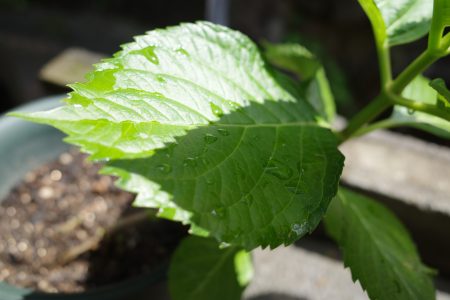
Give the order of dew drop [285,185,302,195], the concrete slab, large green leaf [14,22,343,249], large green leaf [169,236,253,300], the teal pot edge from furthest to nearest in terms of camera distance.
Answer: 1. the concrete slab
2. the teal pot edge
3. large green leaf [169,236,253,300]
4. dew drop [285,185,302,195]
5. large green leaf [14,22,343,249]

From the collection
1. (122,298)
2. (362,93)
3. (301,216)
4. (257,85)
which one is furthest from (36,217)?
(362,93)

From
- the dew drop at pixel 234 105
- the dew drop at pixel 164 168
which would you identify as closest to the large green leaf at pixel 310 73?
the dew drop at pixel 234 105

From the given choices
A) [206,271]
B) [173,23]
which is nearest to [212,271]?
[206,271]

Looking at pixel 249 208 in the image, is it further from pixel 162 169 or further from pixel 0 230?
pixel 0 230

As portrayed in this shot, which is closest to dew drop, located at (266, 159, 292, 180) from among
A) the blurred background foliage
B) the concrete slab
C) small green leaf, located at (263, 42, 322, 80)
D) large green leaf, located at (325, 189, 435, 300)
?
large green leaf, located at (325, 189, 435, 300)

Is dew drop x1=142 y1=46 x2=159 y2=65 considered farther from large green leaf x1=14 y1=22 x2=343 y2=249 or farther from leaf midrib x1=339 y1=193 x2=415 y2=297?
leaf midrib x1=339 y1=193 x2=415 y2=297

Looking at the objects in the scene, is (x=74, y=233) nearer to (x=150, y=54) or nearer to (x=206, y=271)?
(x=206, y=271)

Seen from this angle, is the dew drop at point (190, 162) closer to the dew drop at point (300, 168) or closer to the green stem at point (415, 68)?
the dew drop at point (300, 168)
